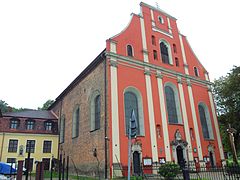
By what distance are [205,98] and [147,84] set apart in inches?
392

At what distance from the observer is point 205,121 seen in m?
26.3

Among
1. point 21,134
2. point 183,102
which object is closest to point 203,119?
point 183,102

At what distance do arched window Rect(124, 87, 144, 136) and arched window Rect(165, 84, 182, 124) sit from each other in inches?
160

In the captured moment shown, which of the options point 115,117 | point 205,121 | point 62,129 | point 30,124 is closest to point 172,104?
point 205,121

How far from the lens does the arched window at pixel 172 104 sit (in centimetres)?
2295

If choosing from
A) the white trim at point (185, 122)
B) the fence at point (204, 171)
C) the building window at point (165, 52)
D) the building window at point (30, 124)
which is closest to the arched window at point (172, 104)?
the white trim at point (185, 122)

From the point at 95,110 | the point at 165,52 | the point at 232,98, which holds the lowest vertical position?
the point at 95,110

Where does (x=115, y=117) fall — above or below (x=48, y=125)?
below

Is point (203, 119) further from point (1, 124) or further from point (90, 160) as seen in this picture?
point (1, 124)

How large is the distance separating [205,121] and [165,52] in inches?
398

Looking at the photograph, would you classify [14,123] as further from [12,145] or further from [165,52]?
[165,52]

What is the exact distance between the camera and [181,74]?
82.5 ft

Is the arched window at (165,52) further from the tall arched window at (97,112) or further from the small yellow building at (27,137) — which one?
the small yellow building at (27,137)

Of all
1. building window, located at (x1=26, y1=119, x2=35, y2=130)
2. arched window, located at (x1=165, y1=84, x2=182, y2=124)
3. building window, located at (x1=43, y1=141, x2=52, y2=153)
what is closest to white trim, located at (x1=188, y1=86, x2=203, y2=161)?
arched window, located at (x1=165, y1=84, x2=182, y2=124)
